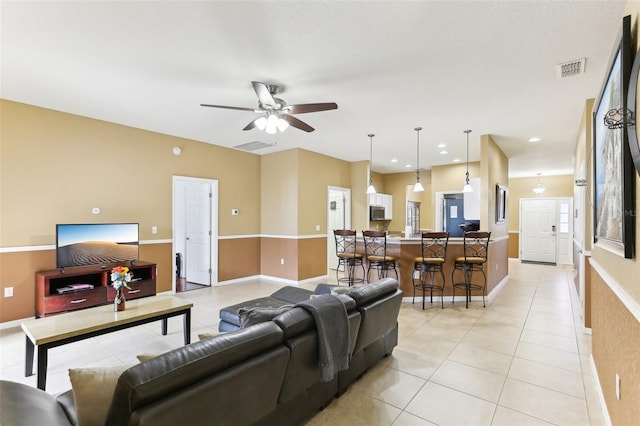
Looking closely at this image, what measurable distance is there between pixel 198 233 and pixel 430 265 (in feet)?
14.9

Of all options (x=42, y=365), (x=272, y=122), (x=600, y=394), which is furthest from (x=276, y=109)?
(x=600, y=394)

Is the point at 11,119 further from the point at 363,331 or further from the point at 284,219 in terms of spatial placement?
the point at 363,331

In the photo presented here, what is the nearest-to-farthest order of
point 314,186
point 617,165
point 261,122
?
1. point 617,165
2. point 261,122
3. point 314,186

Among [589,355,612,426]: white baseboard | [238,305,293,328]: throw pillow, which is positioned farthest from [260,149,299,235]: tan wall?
[589,355,612,426]: white baseboard

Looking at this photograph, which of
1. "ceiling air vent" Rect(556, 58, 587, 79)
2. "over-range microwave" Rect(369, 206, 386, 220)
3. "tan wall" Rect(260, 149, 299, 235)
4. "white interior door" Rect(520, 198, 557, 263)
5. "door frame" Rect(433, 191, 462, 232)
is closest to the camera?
"ceiling air vent" Rect(556, 58, 587, 79)

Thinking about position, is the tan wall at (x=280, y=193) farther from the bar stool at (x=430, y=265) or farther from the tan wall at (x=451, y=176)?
the tan wall at (x=451, y=176)

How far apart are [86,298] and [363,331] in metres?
3.72

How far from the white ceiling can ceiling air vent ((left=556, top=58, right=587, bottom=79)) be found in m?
0.05

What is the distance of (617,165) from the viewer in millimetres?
1716

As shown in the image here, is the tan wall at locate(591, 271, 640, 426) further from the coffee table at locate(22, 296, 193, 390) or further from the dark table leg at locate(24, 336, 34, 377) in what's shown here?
the dark table leg at locate(24, 336, 34, 377)

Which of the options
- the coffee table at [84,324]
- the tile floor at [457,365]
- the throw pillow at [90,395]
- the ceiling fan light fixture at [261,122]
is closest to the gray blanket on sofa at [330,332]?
the tile floor at [457,365]

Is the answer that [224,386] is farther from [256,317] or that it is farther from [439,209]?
[439,209]

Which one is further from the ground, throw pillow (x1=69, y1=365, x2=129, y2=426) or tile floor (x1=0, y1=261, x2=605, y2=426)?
throw pillow (x1=69, y1=365, x2=129, y2=426)

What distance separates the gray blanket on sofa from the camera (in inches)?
75.2
